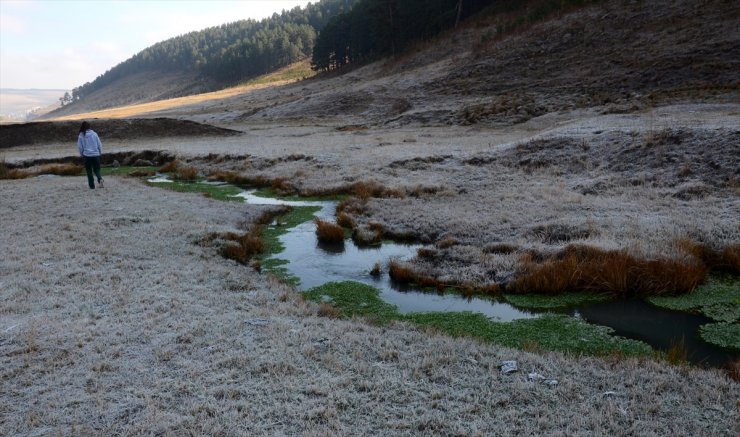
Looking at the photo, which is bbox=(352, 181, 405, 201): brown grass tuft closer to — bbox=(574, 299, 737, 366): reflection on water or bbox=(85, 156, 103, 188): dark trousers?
bbox=(574, 299, 737, 366): reflection on water

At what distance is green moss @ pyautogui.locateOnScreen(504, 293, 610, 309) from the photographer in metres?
9.74

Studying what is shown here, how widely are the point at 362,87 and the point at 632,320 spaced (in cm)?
6065

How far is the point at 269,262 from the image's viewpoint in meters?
12.8

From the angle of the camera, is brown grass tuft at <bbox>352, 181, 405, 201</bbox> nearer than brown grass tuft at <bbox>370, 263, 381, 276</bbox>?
No

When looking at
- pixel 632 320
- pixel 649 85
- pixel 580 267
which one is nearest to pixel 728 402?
pixel 632 320

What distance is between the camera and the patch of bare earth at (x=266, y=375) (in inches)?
221

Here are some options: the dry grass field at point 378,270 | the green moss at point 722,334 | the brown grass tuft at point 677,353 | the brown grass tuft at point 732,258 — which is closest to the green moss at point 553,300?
the dry grass field at point 378,270

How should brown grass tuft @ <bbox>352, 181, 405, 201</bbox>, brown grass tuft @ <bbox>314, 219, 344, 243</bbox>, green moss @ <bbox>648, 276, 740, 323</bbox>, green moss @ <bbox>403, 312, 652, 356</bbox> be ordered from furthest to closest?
1. brown grass tuft @ <bbox>352, 181, 405, 201</bbox>
2. brown grass tuft @ <bbox>314, 219, 344, 243</bbox>
3. green moss @ <bbox>648, 276, 740, 323</bbox>
4. green moss @ <bbox>403, 312, 652, 356</bbox>

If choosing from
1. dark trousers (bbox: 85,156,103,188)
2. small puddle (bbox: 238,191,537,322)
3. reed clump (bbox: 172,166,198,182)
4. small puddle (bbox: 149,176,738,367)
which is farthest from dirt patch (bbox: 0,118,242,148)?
small puddle (bbox: 149,176,738,367)

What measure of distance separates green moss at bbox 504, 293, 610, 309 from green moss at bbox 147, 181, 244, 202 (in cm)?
1385

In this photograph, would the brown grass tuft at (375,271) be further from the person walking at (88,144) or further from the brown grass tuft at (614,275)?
the person walking at (88,144)

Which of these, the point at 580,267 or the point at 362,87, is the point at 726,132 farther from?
the point at 362,87

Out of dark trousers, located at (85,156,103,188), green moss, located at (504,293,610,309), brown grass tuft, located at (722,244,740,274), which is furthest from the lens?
dark trousers, located at (85,156,103,188)

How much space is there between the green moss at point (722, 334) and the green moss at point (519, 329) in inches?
49.4
